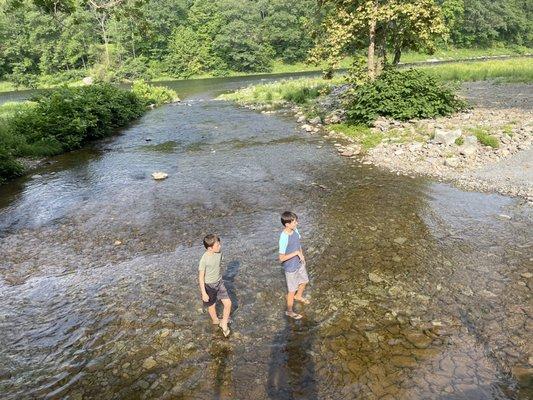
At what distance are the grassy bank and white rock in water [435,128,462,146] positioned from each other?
61.8 feet

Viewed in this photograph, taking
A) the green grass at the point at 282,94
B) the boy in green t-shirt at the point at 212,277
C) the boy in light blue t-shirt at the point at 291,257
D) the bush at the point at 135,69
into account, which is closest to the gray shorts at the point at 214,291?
the boy in green t-shirt at the point at 212,277

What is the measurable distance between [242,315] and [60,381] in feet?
10.7

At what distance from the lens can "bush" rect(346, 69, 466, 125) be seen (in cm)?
2196

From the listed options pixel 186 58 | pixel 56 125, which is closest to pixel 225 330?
pixel 56 125

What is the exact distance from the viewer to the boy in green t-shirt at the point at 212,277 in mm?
6992

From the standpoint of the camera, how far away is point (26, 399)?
6.27 metres

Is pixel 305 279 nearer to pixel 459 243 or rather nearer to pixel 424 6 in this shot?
pixel 459 243

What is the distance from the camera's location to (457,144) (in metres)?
17.5

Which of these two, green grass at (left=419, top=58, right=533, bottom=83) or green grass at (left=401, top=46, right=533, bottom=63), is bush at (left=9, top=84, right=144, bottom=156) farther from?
green grass at (left=401, top=46, right=533, bottom=63)

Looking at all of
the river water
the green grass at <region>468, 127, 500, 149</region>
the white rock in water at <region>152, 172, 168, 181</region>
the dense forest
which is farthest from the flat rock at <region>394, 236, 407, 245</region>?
the dense forest

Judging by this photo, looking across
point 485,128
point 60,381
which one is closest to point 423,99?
point 485,128

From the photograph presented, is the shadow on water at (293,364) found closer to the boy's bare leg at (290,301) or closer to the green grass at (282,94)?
the boy's bare leg at (290,301)

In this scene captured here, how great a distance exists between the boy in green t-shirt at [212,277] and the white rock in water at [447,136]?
1399 centimetres

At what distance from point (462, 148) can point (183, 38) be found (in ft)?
270
